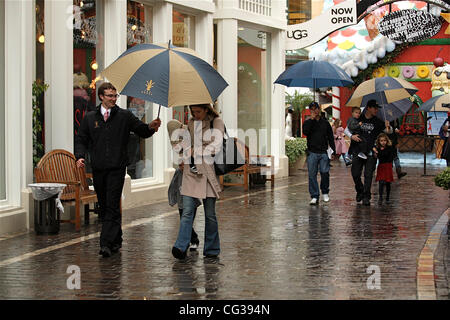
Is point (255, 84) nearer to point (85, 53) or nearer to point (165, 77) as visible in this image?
point (85, 53)

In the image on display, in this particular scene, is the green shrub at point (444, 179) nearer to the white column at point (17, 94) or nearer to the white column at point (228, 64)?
the white column at point (17, 94)

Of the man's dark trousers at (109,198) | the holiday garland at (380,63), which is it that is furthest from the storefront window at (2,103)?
the holiday garland at (380,63)

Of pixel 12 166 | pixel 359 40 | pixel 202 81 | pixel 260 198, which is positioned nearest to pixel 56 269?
pixel 202 81

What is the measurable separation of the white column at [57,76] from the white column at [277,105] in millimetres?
8812

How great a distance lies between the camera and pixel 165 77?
7.71 meters

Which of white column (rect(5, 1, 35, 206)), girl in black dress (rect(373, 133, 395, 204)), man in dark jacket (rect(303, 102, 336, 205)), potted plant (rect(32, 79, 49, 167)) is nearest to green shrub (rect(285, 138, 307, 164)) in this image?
girl in black dress (rect(373, 133, 395, 204))

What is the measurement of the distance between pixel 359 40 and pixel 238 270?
68.0 feet

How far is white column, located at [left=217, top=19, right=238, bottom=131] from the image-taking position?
17.8m

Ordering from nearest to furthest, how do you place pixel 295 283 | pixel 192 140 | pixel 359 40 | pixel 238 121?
1. pixel 295 283
2. pixel 192 140
3. pixel 238 121
4. pixel 359 40

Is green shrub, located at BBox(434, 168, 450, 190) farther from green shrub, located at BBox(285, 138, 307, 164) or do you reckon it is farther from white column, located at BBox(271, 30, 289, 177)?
green shrub, located at BBox(285, 138, 307, 164)

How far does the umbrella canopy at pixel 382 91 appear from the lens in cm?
1429

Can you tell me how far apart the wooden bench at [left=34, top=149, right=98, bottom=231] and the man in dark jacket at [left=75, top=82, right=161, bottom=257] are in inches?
78.3

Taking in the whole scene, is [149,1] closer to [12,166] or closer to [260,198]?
[260,198]

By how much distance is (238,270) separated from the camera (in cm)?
792
